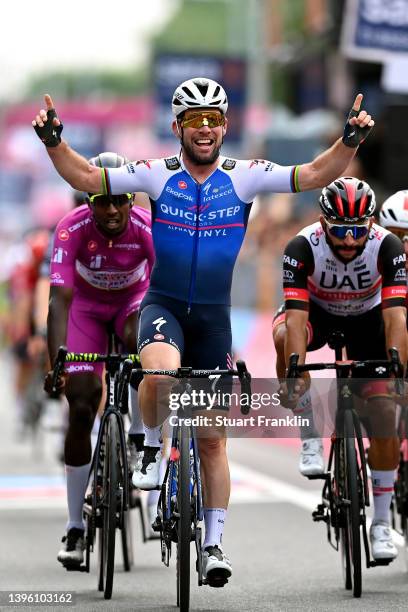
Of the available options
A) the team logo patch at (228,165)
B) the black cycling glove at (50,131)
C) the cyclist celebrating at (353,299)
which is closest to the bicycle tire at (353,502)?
the cyclist celebrating at (353,299)

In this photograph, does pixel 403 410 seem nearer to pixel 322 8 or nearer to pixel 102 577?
pixel 102 577

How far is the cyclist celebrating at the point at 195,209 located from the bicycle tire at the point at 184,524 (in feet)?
1.00

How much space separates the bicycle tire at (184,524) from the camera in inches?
311

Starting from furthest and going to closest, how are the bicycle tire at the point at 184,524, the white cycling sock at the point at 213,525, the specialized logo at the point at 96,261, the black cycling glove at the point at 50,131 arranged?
the specialized logo at the point at 96,261
the black cycling glove at the point at 50,131
the white cycling sock at the point at 213,525
the bicycle tire at the point at 184,524

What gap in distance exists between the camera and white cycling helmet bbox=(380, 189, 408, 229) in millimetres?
9820

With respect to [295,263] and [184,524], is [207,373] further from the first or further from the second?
[295,263]

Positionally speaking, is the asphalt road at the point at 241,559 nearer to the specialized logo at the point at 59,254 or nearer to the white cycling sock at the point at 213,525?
the white cycling sock at the point at 213,525

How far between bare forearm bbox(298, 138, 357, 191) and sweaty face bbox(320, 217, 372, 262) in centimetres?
41

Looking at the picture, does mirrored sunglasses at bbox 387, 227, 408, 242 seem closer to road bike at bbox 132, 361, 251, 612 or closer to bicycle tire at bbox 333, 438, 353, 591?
bicycle tire at bbox 333, 438, 353, 591

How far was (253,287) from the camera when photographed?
24.5 m

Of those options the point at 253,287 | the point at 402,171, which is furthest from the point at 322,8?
the point at 402,171

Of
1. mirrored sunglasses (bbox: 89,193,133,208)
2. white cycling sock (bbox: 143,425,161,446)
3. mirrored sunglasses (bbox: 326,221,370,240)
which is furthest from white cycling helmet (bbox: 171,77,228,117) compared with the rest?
white cycling sock (bbox: 143,425,161,446)

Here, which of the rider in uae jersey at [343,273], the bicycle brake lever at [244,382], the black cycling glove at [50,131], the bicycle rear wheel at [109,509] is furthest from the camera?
the rider in uae jersey at [343,273]

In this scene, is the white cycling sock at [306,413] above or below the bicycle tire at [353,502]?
above
